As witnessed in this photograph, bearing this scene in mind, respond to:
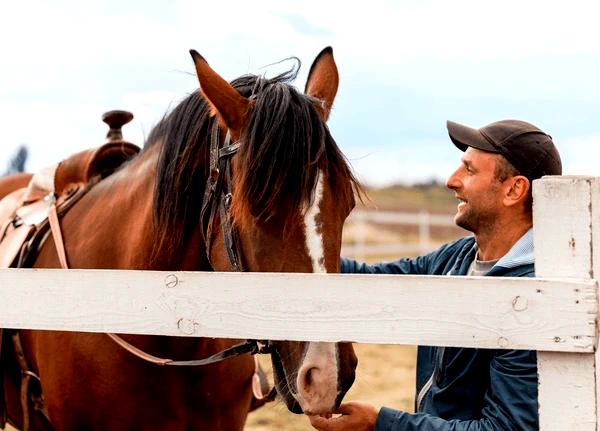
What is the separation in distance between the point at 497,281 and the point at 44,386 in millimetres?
2104

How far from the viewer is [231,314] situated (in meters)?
1.80

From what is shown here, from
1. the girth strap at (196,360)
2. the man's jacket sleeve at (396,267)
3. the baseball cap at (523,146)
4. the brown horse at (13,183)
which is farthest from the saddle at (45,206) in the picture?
the baseball cap at (523,146)

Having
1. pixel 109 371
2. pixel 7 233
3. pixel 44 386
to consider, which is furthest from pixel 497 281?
pixel 7 233

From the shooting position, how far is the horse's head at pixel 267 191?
2094mm

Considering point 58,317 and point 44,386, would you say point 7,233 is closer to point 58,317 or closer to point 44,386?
point 44,386

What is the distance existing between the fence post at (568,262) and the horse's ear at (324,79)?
47.3 inches

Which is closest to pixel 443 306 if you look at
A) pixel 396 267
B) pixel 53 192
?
pixel 396 267

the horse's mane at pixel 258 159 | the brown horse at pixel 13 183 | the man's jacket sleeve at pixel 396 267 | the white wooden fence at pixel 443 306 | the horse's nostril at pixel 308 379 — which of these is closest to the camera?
the white wooden fence at pixel 443 306

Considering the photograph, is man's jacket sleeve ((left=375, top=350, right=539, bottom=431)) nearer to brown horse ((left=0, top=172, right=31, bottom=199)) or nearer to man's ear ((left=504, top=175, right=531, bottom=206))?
man's ear ((left=504, top=175, right=531, bottom=206))

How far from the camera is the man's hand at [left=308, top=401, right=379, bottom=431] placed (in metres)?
2.03

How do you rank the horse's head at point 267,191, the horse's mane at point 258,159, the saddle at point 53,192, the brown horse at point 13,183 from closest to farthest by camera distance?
the horse's head at point 267,191, the horse's mane at point 258,159, the saddle at point 53,192, the brown horse at point 13,183

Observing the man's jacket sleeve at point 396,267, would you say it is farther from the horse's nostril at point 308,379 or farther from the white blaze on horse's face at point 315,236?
the horse's nostril at point 308,379

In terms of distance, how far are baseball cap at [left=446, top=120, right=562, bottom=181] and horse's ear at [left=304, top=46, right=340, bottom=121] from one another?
63 cm

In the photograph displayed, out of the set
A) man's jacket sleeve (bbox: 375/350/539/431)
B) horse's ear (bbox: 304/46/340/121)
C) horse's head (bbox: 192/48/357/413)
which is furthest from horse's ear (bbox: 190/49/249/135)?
man's jacket sleeve (bbox: 375/350/539/431)
